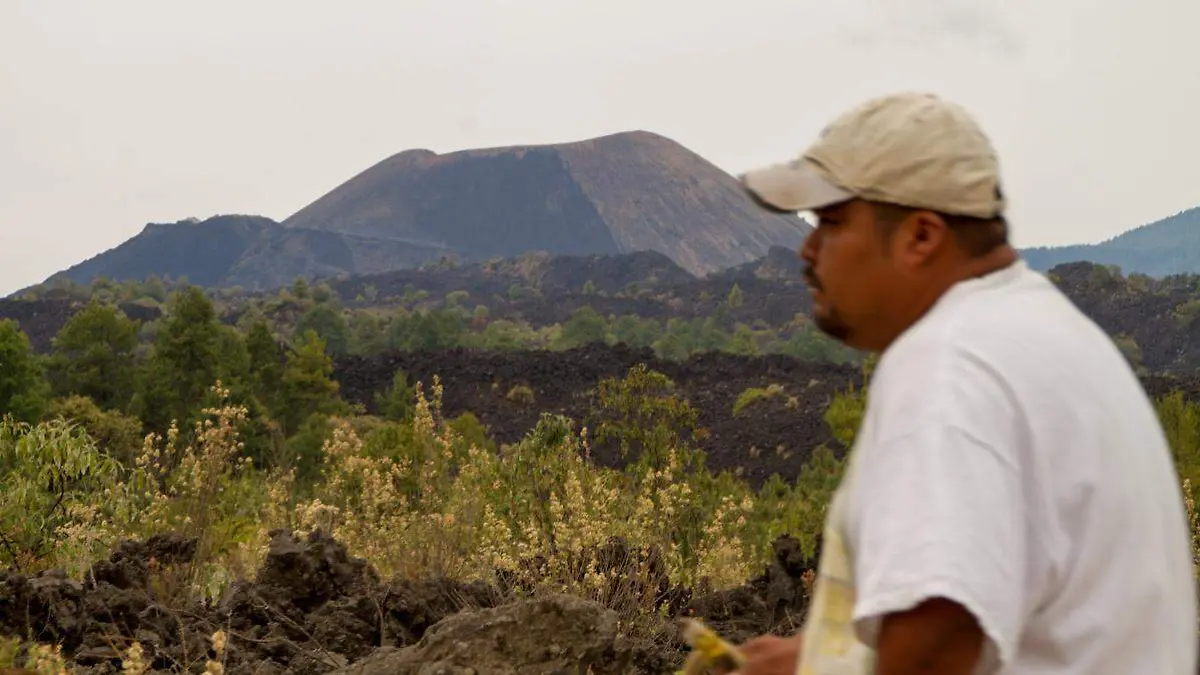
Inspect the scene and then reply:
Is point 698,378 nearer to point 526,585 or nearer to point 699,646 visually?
point 526,585

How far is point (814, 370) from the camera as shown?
59.6 metres

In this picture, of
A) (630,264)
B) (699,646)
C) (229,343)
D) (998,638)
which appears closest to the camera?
(998,638)

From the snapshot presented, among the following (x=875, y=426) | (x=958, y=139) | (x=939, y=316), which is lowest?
(x=875, y=426)

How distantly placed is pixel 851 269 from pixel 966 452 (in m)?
0.34

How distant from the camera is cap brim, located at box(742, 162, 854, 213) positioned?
5.02ft

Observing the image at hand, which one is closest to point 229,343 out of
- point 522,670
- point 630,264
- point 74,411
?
point 74,411

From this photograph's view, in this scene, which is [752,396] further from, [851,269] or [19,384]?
[851,269]

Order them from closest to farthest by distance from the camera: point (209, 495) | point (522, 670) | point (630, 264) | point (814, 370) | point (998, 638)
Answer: point (998, 638) → point (522, 670) → point (209, 495) → point (814, 370) → point (630, 264)

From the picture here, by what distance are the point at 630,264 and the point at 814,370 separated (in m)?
120

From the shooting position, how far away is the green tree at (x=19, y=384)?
76.4ft

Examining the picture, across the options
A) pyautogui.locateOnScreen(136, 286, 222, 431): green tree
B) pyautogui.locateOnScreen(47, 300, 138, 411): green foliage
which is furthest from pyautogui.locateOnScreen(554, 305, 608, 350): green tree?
pyautogui.locateOnScreen(136, 286, 222, 431): green tree

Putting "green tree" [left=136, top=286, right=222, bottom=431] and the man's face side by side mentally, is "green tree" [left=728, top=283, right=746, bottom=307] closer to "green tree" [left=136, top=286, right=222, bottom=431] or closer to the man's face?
Answer: "green tree" [left=136, top=286, right=222, bottom=431]

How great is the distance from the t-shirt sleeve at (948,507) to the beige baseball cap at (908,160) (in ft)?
0.76

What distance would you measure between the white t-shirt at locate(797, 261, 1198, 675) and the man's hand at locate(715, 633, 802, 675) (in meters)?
0.13
